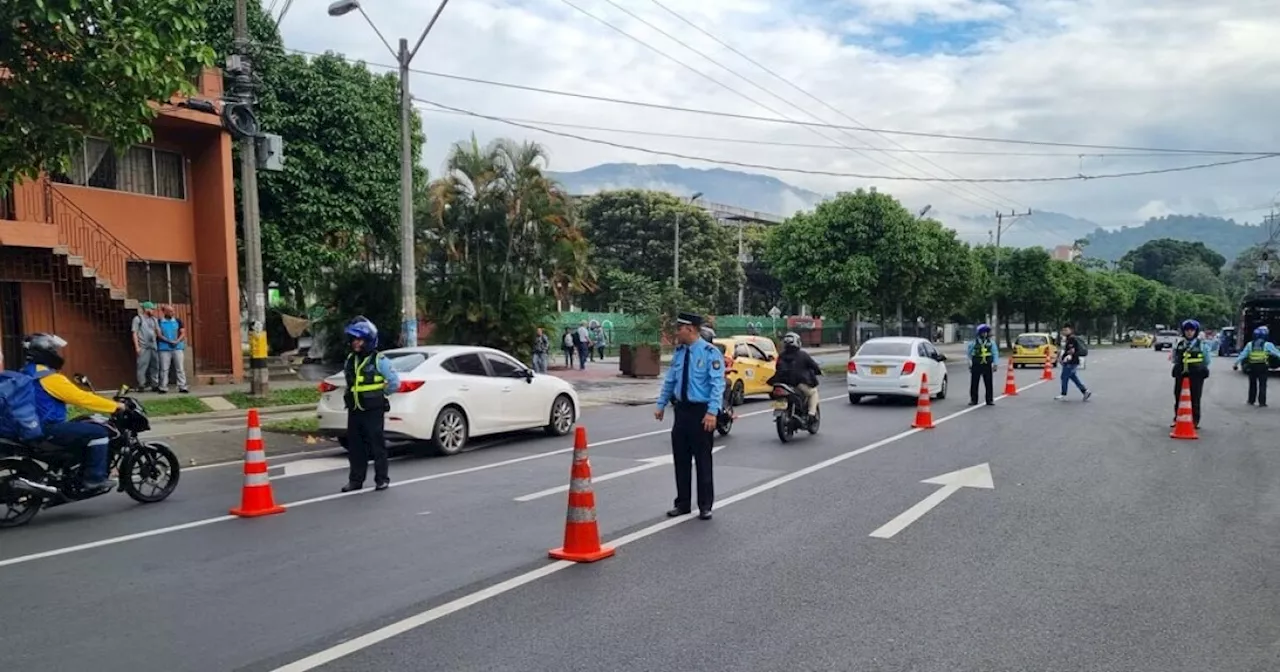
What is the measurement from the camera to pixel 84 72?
9.65 metres

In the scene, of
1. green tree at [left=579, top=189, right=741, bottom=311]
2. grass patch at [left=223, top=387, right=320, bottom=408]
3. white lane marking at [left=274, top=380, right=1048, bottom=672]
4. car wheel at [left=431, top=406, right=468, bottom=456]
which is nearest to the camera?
white lane marking at [left=274, top=380, right=1048, bottom=672]

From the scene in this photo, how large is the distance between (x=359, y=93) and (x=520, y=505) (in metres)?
20.7

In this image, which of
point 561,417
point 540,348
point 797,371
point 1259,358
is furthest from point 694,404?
point 540,348

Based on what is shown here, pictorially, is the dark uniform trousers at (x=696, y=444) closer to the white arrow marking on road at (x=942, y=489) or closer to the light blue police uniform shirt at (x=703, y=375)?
the light blue police uniform shirt at (x=703, y=375)

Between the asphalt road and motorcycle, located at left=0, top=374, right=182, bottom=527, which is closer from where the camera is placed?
the asphalt road

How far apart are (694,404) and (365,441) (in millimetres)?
3756

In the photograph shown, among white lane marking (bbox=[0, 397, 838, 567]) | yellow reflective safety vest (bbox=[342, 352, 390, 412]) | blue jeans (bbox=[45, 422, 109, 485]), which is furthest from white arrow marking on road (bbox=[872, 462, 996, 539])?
blue jeans (bbox=[45, 422, 109, 485])

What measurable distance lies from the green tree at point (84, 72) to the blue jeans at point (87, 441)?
366cm

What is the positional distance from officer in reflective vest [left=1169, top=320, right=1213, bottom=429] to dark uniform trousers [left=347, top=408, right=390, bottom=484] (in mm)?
12179

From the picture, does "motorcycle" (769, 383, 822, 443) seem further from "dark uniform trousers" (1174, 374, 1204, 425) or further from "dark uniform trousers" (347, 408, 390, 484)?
"dark uniform trousers" (1174, 374, 1204, 425)

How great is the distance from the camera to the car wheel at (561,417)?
1420 cm

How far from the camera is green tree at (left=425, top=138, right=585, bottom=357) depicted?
21984 millimetres

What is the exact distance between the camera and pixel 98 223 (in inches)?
770

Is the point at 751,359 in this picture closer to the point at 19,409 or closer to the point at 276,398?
the point at 276,398
